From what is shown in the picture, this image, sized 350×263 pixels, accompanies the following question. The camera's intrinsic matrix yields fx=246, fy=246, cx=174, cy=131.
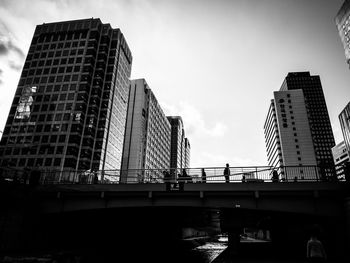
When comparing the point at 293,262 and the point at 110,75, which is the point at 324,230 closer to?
the point at 293,262

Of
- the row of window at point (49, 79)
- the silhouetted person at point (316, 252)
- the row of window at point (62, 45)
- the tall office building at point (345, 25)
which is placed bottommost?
the silhouetted person at point (316, 252)

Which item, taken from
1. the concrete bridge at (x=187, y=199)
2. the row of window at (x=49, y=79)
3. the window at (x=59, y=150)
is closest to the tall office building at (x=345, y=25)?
the concrete bridge at (x=187, y=199)

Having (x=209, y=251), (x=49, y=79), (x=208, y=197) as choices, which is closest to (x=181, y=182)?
(x=208, y=197)

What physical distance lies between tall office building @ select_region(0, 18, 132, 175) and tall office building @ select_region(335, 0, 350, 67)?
8824 centimetres

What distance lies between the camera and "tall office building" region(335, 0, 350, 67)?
91.7 m

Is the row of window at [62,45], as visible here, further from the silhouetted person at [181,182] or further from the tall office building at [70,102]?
the silhouetted person at [181,182]

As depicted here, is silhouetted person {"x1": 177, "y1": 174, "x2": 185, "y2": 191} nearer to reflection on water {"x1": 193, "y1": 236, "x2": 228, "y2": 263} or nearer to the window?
reflection on water {"x1": 193, "y1": 236, "x2": 228, "y2": 263}

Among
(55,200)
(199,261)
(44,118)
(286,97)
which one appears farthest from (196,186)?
(286,97)

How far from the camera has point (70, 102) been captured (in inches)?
3287

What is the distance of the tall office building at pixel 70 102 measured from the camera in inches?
3096

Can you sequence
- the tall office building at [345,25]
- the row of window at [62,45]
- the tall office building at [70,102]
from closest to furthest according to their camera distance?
the tall office building at [70,102]
the tall office building at [345,25]
the row of window at [62,45]

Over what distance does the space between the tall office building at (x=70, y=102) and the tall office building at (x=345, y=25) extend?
88.2 m

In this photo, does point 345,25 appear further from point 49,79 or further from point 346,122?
point 49,79

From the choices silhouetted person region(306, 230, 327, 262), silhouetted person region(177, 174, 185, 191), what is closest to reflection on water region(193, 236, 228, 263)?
silhouetted person region(177, 174, 185, 191)
